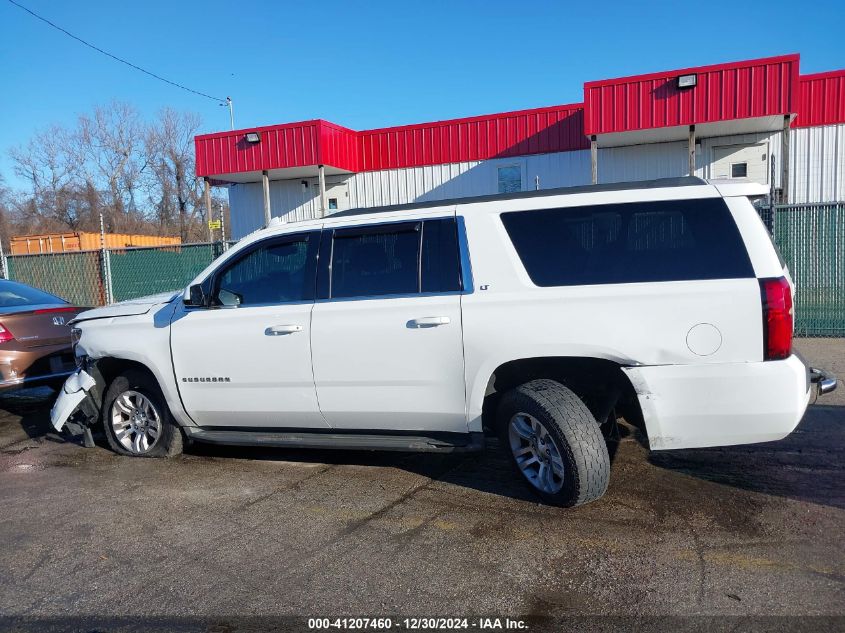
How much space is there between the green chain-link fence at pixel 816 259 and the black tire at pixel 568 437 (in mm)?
6794

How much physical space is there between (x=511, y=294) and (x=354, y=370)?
117 cm

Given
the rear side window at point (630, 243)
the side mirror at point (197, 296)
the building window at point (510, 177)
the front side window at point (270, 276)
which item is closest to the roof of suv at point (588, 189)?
the rear side window at point (630, 243)

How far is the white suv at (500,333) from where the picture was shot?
144 inches

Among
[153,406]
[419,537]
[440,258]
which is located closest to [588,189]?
[440,258]

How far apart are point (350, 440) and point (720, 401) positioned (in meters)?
2.36

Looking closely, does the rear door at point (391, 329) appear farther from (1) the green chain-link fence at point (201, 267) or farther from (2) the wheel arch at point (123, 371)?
(1) the green chain-link fence at point (201, 267)

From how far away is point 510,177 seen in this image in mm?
18641

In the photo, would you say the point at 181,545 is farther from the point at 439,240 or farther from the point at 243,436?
the point at 439,240

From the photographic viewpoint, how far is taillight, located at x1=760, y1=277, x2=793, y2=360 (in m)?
3.53

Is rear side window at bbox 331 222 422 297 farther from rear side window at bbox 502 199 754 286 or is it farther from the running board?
the running board

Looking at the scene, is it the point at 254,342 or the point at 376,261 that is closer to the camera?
the point at 376,261

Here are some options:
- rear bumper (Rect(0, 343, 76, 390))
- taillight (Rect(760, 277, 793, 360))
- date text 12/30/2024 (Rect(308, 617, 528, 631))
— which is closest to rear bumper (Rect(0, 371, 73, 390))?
rear bumper (Rect(0, 343, 76, 390))

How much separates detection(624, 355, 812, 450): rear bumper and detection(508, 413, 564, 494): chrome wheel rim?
57cm

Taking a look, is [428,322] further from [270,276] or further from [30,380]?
[30,380]
